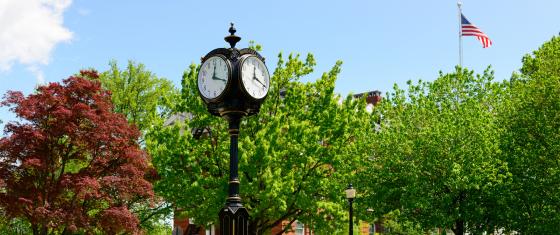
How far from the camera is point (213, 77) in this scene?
1033cm

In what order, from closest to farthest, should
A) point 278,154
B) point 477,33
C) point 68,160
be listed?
point 278,154
point 68,160
point 477,33

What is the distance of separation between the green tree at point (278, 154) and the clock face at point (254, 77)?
14317 millimetres

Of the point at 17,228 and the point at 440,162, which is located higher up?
the point at 440,162

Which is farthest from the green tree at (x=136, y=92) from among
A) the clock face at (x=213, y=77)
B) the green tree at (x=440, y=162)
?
the clock face at (x=213, y=77)

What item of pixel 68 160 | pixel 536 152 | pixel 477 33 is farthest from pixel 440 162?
pixel 68 160

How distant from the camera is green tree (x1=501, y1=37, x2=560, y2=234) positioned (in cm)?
2720

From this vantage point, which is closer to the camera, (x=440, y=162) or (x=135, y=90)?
(x=440, y=162)

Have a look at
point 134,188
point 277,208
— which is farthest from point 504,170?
point 134,188

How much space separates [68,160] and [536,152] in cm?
2025

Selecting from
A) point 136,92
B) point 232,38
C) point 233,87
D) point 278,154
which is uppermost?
point 136,92

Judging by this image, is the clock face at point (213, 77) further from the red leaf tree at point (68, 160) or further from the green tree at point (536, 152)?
the green tree at point (536, 152)

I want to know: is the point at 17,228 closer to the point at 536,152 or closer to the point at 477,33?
the point at 477,33

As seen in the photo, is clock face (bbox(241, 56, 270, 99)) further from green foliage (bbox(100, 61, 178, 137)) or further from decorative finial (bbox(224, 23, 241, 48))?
green foliage (bbox(100, 61, 178, 137))

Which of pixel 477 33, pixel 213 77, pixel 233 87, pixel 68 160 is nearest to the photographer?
pixel 233 87
